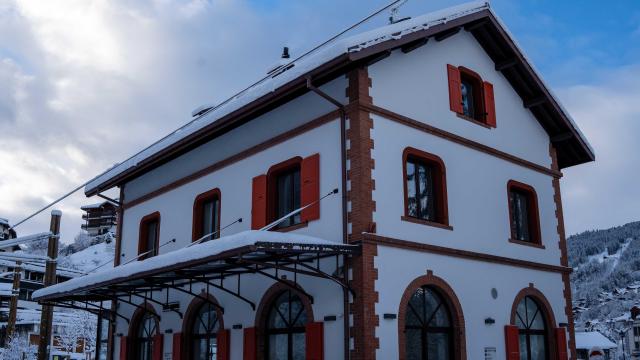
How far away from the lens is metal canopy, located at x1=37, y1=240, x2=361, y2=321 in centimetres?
978

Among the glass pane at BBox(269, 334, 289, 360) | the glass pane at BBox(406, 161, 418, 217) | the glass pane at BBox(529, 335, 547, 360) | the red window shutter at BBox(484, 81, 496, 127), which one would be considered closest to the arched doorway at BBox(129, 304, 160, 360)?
the glass pane at BBox(269, 334, 289, 360)

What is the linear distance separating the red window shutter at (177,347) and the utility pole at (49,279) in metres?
3.36

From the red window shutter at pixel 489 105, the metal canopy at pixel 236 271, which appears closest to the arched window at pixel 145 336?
the metal canopy at pixel 236 271

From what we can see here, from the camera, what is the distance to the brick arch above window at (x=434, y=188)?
12.0 m

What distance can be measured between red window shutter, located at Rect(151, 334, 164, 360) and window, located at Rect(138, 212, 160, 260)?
2.44 meters

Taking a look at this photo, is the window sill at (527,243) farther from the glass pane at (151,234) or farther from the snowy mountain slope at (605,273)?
the snowy mountain slope at (605,273)

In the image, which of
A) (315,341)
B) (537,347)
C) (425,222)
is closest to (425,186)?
(425,222)

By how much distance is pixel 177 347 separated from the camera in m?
14.7

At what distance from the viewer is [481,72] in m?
14.8

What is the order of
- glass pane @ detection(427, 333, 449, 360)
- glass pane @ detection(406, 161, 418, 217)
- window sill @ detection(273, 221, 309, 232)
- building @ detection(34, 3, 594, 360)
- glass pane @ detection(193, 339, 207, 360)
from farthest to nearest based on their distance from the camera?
glass pane @ detection(193, 339, 207, 360)
glass pane @ detection(406, 161, 418, 217)
window sill @ detection(273, 221, 309, 232)
glass pane @ detection(427, 333, 449, 360)
building @ detection(34, 3, 594, 360)

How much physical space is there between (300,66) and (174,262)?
13.4ft

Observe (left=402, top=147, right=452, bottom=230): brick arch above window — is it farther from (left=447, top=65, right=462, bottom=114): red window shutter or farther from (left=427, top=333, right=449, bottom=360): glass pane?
(left=427, top=333, right=449, bottom=360): glass pane

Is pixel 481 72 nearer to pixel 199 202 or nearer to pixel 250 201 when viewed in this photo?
pixel 250 201

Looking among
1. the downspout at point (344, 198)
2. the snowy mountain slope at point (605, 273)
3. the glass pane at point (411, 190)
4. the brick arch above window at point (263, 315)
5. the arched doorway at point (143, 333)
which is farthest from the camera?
the snowy mountain slope at point (605, 273)
